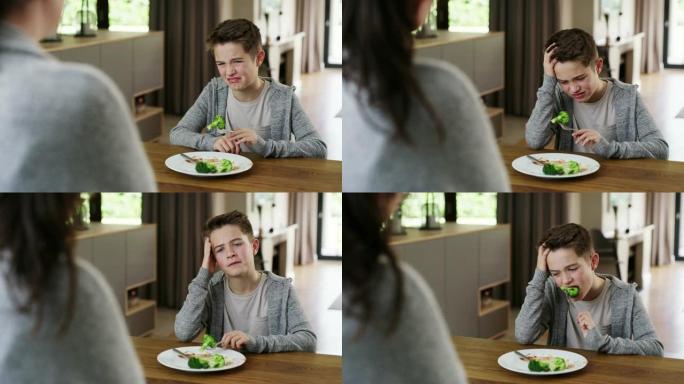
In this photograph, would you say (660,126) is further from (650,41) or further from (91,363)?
(91,363)

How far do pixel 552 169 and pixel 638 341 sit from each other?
1.69 feet

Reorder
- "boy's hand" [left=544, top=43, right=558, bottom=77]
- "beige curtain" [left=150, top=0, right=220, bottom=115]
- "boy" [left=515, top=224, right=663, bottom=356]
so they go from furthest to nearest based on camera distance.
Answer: "boy" [left=515, top=224, right=663, bottom=356] < "beige curtain" [left=150, top=0, right=220, bottom=115] < "boy's hand" [left=544, top=43, right=558, bottom=77]

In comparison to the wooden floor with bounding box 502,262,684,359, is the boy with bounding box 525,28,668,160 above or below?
above

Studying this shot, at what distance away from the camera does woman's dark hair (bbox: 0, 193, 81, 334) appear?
277 centimetres

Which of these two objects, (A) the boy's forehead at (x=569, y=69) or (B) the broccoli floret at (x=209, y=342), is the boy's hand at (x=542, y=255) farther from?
(B) the broccoli floret at (x=209, y=342)

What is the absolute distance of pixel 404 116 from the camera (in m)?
2.50

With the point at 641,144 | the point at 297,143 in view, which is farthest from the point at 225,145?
the point at 641,144

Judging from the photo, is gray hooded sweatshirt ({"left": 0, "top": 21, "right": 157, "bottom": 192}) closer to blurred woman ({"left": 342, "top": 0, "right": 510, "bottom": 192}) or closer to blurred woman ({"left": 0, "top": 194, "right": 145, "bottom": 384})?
blurred woman ({"left": 0, "top": 194, "right": 145, "bottom": 384})

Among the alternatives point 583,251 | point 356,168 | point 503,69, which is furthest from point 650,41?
point 356,168

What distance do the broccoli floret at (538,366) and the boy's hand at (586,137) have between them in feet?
1.81

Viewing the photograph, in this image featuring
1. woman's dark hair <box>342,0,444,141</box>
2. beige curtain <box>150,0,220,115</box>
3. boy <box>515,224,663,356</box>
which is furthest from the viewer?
boy <box>515,224,663,356</box>

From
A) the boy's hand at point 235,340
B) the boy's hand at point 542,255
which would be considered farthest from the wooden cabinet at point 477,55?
the boy's hand at point 235,340

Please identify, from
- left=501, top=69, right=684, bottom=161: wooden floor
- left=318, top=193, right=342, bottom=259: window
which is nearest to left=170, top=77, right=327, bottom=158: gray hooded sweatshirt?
left=318, top=193, right=342, bottom=259: window

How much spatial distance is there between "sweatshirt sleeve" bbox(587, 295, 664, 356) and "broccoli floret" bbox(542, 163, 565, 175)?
0.42 meters
